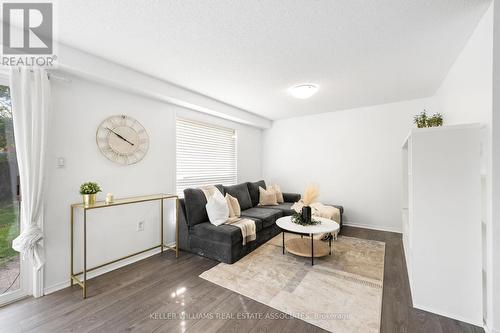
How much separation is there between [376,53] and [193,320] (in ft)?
10.7

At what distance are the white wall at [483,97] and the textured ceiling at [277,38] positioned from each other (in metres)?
0.14

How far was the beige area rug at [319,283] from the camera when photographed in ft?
6.30

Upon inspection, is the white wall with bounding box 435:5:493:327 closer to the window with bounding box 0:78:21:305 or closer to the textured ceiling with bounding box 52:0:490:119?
the textured ceiling with bounding box 52:0:490:119

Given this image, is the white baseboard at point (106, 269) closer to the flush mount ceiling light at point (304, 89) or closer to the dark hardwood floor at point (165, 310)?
the dark hardwood floor at point (165, 310)

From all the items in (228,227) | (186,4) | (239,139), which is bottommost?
(228,227)

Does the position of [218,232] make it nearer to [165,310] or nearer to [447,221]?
[165,310]

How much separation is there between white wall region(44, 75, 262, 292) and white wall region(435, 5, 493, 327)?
3722 millimetres

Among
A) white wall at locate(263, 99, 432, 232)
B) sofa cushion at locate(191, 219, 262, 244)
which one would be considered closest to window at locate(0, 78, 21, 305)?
sofa cushion at locate(191, 219, 262, 244)

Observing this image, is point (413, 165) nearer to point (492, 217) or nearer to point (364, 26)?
point (492, 217)

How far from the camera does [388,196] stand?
434 cm

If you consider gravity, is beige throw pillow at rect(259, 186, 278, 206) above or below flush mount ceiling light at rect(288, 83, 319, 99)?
below

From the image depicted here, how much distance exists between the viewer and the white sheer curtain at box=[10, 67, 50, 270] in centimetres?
204

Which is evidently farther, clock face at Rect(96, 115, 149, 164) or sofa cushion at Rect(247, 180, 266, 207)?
sofa cushion at Rect(247, 180, 266, 207)

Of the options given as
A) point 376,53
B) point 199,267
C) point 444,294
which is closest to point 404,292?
point 444,294
